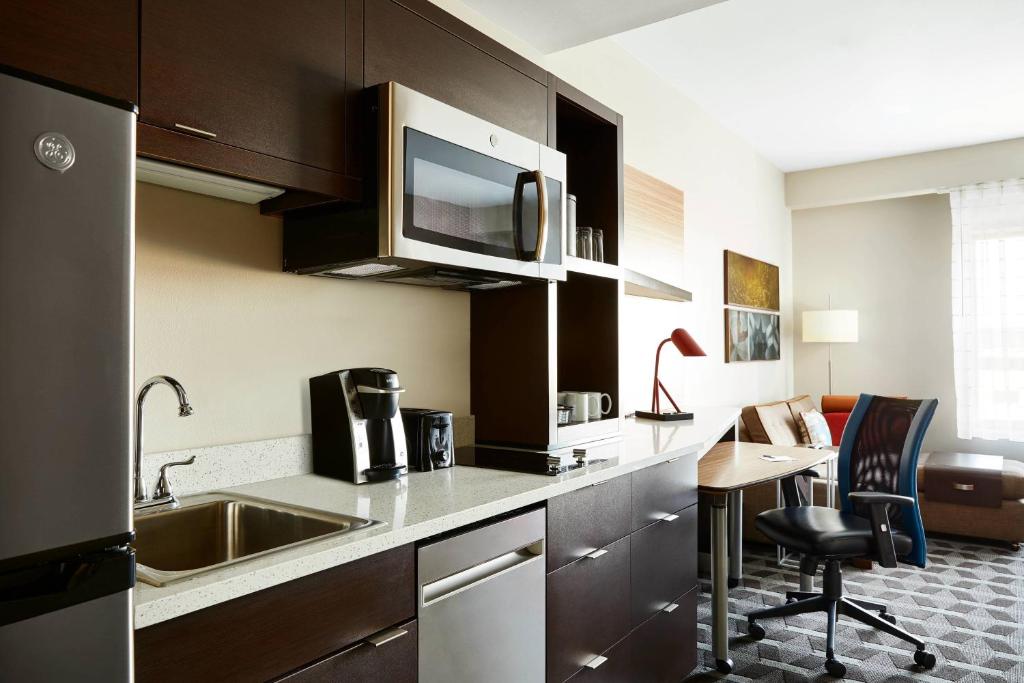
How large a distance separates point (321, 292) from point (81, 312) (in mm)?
1204

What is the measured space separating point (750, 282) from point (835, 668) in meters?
3.29

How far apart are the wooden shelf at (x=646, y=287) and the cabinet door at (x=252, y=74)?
60.0 inches

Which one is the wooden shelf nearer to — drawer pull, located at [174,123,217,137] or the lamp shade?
the lamp shade

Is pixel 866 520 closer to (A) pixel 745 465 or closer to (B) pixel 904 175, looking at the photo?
(A) pixel 745 465

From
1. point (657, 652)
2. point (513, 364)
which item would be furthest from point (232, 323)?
point (657, 652)

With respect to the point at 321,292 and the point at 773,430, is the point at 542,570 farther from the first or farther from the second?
the point at 773,430

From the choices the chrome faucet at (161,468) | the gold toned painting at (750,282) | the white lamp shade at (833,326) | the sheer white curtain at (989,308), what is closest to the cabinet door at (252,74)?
the chrome faucet at (161,468)

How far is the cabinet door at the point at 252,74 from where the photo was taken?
125 centimetres

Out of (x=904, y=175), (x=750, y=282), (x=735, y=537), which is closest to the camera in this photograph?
(x=735, y=537)

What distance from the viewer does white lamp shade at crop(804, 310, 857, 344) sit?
5906mm

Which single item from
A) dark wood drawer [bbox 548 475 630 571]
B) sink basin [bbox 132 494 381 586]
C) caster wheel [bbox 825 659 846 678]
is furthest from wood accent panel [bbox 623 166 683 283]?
sink basin [bbox 132 494 381 586]

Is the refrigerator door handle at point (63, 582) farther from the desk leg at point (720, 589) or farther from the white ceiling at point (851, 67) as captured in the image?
the white ceiling at point (851, 67)

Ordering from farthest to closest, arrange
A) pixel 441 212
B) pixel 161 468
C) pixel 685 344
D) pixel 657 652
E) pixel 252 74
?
1. pixel 685 344
2. pixel 657 652
3. pixel 441 212
4. pixel 161 468
5. pixel 252 74

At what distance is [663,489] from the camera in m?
2.36
